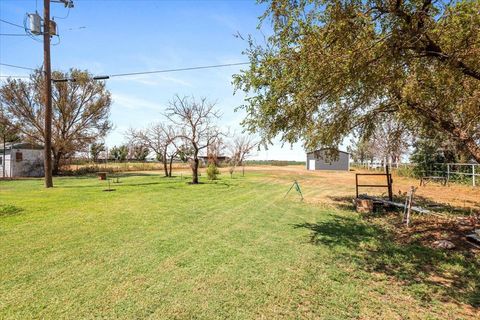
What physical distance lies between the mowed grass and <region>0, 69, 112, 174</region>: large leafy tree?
2493cm

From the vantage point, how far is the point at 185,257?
5637mm

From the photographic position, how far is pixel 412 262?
5.86 m

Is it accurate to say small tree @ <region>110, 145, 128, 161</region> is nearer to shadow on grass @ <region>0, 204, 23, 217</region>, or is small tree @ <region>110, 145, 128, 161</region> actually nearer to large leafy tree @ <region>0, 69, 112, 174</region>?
large leafy tree @ <region>0, 69, 112, 174</region>

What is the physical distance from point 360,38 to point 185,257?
5060 mm

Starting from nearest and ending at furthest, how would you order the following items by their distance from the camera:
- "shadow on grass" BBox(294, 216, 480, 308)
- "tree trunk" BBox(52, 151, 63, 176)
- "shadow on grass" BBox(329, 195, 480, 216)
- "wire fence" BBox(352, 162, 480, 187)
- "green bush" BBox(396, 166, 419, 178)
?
"shadow on grass" BBox(294, 216, 480, 308)
"shadow on grass" BBox(329, 195, 480, 216)
"wire fence" BBox(352, 162, 480, 187)
"green bush" BBox(396, 166, 419, 178)
"tree trunk" BBox(52, 151, 63, 176)

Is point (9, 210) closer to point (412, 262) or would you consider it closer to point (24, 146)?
point (412, 262)

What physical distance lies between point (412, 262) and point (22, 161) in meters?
34.9

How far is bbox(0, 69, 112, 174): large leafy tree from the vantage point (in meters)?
28.6

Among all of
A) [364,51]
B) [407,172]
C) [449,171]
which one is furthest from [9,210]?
[407,172]

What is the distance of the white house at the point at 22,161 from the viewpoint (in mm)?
Answer: 28781

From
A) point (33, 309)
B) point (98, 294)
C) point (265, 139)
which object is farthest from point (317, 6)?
point (33, 309)

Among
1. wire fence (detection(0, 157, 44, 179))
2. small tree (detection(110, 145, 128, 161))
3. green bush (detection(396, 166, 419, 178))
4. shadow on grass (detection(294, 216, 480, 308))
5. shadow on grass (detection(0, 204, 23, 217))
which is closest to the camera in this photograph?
shadow on grass (detection(294, 216, 480, 308))

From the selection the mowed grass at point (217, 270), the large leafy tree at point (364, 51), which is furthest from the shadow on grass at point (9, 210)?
the large leafy tree at point (364, 51)

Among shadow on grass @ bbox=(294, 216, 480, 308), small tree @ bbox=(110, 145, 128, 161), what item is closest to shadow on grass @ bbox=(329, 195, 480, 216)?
shadow on grass @ bbox=(294, 216, 480, 308)
